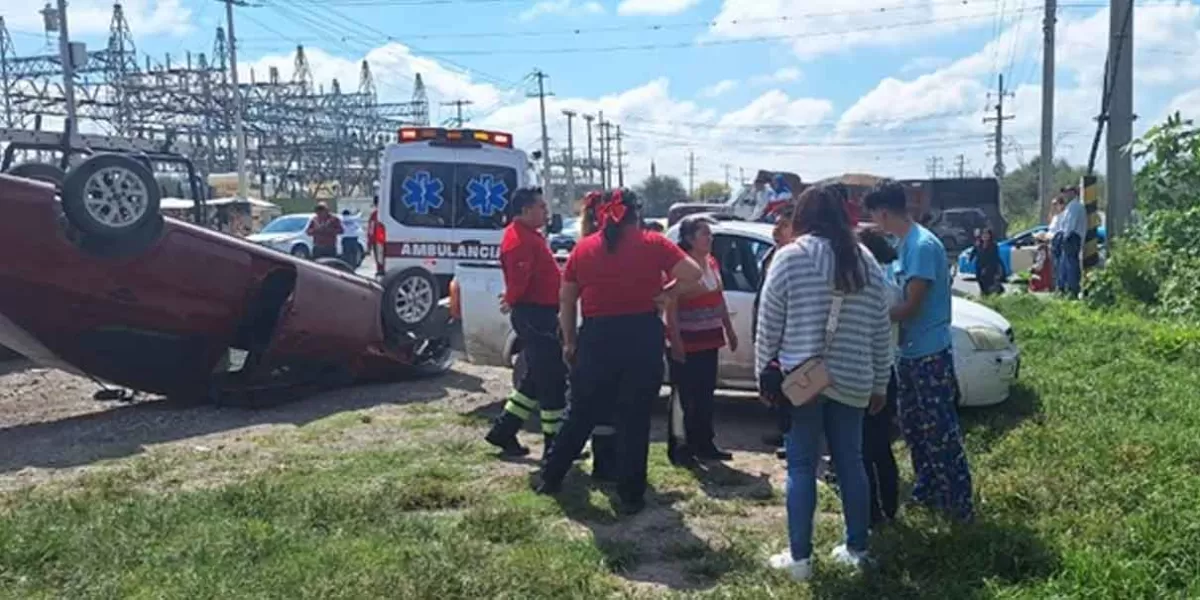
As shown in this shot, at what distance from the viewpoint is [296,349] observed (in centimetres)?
921

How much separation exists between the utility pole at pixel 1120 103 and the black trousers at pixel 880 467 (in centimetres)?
1140

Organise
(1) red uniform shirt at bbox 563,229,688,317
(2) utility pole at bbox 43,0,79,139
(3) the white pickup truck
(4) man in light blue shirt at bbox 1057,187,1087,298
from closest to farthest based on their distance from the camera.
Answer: (1) red uniform shirt at bbox 563,229,688,317
(3) the white pickup truck
(4) man in light blue shirt at bbox 1057,187,1087,298
(2) utility pole at bbox 43,0,79,139

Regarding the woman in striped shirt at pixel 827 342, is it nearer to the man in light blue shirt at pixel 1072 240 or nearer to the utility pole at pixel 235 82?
the man in light blue shirt at pixel 1072 240

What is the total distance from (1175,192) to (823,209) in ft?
34.8

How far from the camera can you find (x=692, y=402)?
6941 millimetres

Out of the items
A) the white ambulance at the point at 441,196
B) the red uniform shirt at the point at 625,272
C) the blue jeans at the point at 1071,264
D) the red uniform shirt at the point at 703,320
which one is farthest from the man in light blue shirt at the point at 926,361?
the blue jeans at the point at 1071,264

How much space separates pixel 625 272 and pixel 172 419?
183 inches

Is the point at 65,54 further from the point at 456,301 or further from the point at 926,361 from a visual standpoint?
the point at 926,361

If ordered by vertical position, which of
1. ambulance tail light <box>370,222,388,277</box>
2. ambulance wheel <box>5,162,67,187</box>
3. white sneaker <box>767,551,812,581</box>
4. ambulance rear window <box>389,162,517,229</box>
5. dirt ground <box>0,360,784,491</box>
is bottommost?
dirt ground <box>0,360,784,491</box>

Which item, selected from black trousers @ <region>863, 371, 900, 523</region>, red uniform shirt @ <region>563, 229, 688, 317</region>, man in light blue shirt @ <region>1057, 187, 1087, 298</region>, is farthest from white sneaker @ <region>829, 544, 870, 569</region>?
man in light blue shirt @ <region>1057, 187, 1087, 298</region>

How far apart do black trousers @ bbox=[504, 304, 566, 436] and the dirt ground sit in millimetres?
1188

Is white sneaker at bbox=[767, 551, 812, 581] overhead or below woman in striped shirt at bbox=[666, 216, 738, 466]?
below

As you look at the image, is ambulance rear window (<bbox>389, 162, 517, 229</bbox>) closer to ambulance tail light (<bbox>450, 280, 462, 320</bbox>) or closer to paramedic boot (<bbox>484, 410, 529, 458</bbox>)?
ambulance tail light (<bbox>450, 280, 462, 320</bbox>)

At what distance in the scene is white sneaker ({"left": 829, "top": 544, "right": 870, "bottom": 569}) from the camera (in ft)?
15.2
